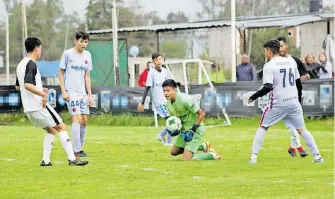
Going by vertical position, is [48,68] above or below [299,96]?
below

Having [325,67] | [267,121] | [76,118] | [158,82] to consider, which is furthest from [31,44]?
[325,67]

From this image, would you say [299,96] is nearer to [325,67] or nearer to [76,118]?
[76,118]

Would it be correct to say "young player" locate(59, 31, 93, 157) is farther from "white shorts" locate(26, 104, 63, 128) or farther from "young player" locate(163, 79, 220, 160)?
"white shorts" locate(26, 104, 63, 128)

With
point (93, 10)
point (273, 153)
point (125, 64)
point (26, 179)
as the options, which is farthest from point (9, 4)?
point (26, 179)

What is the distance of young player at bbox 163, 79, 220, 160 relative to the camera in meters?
16.3

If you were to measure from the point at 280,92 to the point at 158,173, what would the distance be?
2.69m

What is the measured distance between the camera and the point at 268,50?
15.6 meters

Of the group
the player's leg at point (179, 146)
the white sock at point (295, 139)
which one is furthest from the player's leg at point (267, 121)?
the white sock at point (295, 139)

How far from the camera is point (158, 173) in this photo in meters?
14.2

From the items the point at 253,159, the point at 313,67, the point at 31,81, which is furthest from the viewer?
the point at 313,67

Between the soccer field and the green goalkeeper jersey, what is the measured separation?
647 millimetres

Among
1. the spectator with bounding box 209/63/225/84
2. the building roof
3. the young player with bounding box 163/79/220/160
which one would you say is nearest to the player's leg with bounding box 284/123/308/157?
the young player with bounding box 163/79/220/160

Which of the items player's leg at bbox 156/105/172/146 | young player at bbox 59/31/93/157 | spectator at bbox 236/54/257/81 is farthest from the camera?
spectator at bbox 236/54/257/81

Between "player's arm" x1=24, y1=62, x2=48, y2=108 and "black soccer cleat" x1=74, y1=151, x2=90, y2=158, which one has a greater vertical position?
"player's arm" x1=24, y1=62, x2=48, y2=108
